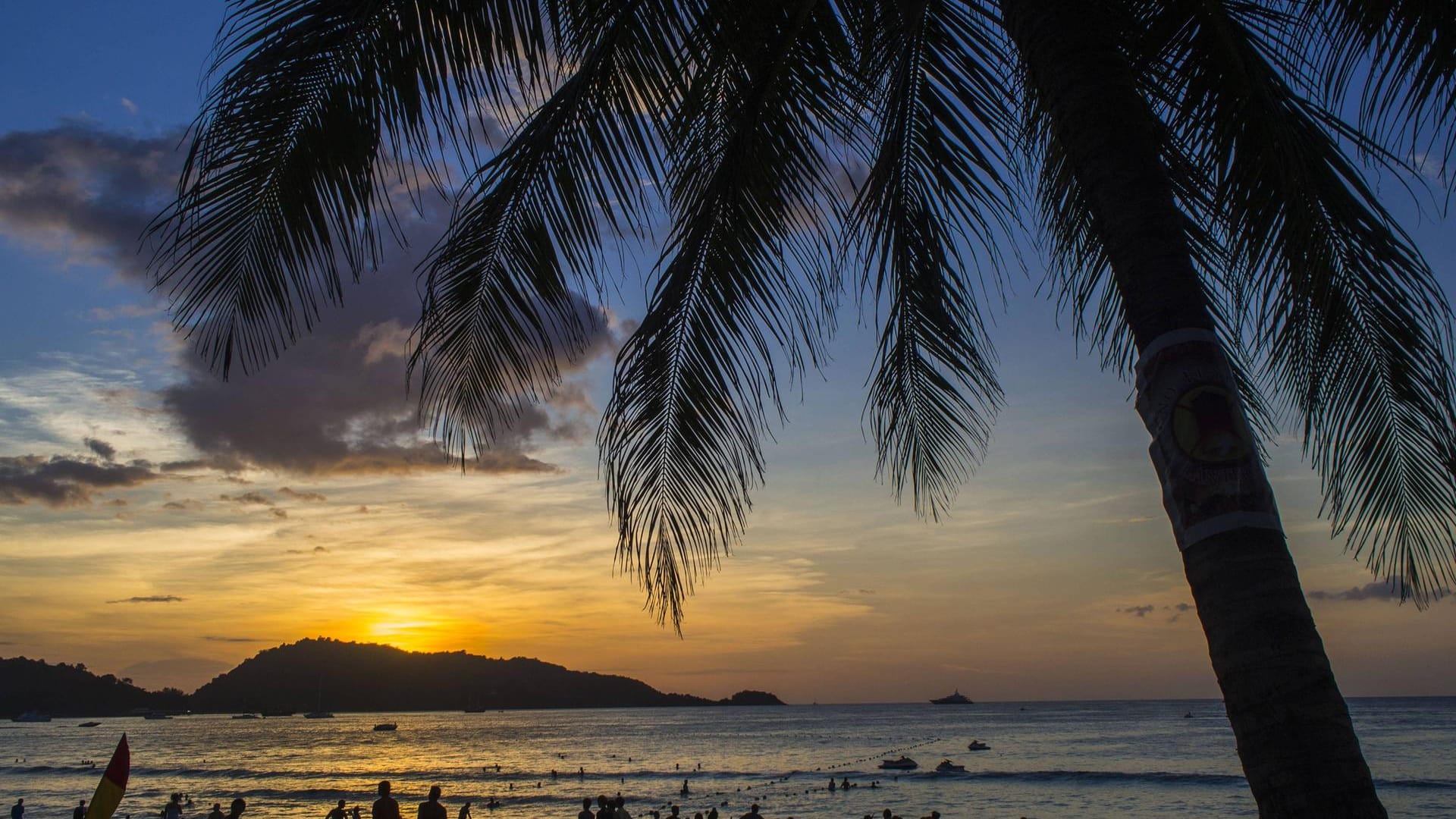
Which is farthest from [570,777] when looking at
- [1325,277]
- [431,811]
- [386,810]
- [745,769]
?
[1325,277]

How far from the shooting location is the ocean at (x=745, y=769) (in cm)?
3919

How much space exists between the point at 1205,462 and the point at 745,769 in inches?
2463

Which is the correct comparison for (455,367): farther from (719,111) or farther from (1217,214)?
(1217,214)

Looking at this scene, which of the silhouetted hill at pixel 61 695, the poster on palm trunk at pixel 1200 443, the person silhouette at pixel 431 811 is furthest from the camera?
the silhouetted hill at pixel 61 695

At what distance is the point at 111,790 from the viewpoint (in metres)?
6.15

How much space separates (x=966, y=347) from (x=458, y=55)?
8.52ft

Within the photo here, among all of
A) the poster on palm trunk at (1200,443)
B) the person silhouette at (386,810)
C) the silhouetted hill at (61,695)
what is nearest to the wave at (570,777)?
the person silhouette at (386,810)

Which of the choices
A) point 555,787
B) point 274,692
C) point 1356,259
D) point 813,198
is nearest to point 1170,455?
point 1356,259

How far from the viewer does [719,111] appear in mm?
4723

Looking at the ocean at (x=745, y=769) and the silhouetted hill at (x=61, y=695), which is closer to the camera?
the ocean at (x=745, y=769)

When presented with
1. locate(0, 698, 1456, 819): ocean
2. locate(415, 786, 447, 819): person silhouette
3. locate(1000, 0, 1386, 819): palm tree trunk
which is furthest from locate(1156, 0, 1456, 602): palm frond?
locate(0, 698, 1456, 819): ocean

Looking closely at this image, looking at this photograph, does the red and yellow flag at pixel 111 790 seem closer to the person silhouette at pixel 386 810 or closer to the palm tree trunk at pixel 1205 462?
the person silhouette at pixel 386 810

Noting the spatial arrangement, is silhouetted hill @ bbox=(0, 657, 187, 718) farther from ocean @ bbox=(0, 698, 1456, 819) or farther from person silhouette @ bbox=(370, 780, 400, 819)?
person silhouette @ bbox=(370, 780, 400, 819)

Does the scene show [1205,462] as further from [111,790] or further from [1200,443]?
[111,790]
